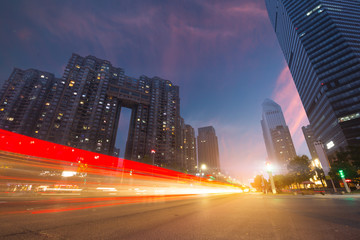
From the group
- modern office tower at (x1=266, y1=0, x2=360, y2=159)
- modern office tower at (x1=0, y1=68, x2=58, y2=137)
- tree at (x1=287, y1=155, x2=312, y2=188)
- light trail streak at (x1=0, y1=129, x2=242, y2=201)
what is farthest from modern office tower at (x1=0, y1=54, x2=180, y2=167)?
modern office tower at (x1=266, y1=0, x2=360, y2=159)

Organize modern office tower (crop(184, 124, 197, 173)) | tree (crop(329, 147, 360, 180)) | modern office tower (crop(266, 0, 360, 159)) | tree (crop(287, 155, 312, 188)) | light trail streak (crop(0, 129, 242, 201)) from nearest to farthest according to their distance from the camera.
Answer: light trail streak (crop(0, 129, 242, 201))
tree (crop(329, 147, 360, 180))
tree (crop(287, 155, 312, 188))
modern office tower (crop(266, 0, 360, 159))
modern office tower (crop(184, 124, 197, 173))

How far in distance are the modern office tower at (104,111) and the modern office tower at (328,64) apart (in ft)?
289

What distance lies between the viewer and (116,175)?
1695cm

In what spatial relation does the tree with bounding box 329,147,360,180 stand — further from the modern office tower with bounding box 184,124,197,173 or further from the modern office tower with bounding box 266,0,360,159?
the modern office tower with bounding box 184,124,197,173

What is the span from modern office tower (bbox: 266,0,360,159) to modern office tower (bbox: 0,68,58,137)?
159m

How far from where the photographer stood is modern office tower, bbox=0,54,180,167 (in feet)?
284

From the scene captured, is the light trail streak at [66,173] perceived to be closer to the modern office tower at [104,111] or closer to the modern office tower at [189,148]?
the modern office tower at [104,111]

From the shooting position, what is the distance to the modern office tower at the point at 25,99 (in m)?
96.4

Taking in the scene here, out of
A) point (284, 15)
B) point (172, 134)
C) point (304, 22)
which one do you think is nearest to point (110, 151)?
point (172, 134)

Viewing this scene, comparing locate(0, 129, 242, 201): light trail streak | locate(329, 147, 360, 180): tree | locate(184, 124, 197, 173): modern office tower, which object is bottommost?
locate(0, 129, 242, 201): light trail streak

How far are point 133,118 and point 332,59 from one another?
125107mm

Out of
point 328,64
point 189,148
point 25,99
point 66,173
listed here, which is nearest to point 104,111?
point 25,99

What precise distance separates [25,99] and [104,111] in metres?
58.4

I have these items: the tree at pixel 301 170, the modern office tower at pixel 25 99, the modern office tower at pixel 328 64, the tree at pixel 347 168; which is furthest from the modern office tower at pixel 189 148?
the tree at pixel 347 168
